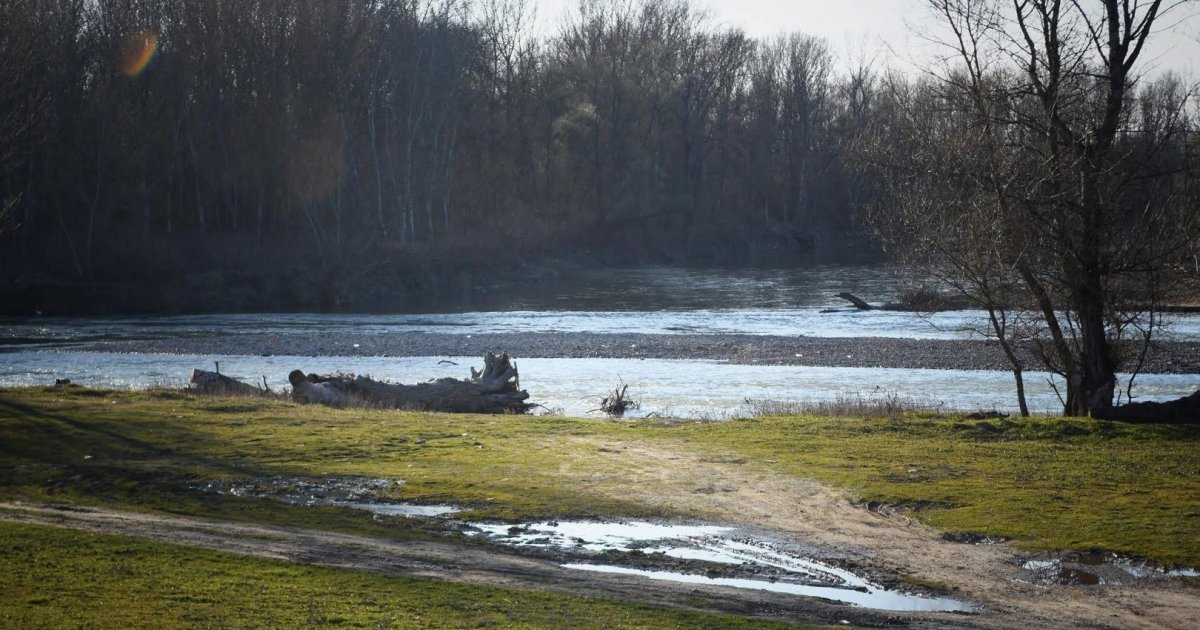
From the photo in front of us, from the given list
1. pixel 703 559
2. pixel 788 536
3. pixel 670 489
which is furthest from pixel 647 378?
pixel 703 559

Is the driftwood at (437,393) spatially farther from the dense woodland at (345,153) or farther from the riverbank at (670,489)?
the dense woodland at (345,153)

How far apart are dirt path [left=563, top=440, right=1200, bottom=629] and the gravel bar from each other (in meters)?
23.0

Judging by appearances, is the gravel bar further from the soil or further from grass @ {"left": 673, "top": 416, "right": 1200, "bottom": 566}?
the soil

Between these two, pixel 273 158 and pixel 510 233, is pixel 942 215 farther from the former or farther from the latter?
pixel 510 233

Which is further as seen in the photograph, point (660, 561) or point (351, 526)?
point (351, 526)

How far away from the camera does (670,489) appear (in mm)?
14625

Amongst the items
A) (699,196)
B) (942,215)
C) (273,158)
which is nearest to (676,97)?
(699,196)

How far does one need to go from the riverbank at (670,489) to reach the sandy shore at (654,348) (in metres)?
18.8

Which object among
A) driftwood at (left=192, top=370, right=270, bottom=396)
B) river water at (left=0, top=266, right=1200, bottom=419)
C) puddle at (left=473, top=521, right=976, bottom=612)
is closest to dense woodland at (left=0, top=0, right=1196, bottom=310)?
river water at (left=0, top=266, right=1200, bottom=419)

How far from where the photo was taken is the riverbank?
10219mm

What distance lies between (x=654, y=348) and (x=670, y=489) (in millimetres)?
28168

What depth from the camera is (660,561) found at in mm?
11195

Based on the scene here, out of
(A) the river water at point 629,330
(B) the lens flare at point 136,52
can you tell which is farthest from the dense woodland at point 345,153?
(A) the river water at point 629,330

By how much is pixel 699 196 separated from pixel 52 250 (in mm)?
60551
